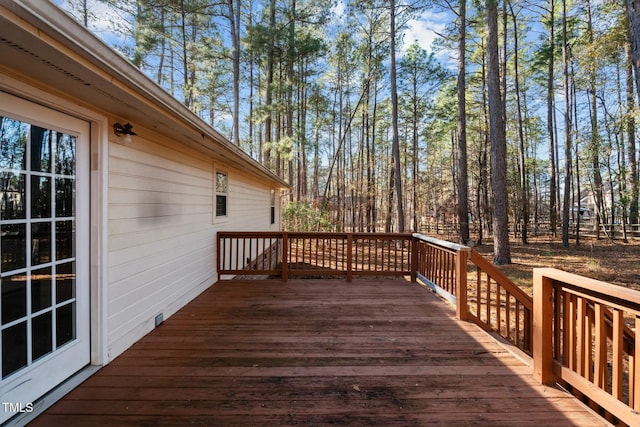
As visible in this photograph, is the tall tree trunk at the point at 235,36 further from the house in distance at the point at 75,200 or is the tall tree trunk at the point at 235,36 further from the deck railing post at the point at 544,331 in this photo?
the deck railing post at the point at 544,331

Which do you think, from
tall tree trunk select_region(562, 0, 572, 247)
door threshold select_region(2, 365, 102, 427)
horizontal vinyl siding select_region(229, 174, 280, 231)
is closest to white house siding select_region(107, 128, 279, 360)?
door threshold select_region(2, 365, 102, 427)

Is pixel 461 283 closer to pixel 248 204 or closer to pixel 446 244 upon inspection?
pixel 446 244

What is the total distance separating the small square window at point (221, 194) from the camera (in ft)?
16.4

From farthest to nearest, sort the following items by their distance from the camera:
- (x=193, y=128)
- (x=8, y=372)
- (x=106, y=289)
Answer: (x=193, y=128) < (x=106, y=289) < (x=8, y=372)

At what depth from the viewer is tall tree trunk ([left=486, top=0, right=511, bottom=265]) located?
7.28m

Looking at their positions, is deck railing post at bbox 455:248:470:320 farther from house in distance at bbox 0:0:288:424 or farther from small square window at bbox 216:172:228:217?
small square window at bbox 216:172:228:217

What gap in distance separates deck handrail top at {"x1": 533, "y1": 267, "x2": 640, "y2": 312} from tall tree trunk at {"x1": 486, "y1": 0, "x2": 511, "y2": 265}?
21.5ft

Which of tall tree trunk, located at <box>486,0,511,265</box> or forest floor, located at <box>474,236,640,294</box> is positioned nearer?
forest floor, located at <box>474,236,640,294</box>

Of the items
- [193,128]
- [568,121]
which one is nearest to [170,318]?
[193,128]

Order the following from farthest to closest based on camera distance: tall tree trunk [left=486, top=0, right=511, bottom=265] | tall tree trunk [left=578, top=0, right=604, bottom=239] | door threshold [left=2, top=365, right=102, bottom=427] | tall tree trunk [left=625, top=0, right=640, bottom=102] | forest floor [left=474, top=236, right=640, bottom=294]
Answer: tall tree trunk [left=578, top=0, right=604, bottom=239] < tall tree trunk [left=486, top=0, right=511, bottom=265] < forest floor [left=474, top=236, right=640, bottom=294] < tall tree trunk [left=625, top=0, right=640, bottom=102] < door threshold [left=2, top=365, right=102, bottom=427]

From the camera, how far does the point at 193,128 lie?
9.47ft

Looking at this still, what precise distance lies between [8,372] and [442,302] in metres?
4.19

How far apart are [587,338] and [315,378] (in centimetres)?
189

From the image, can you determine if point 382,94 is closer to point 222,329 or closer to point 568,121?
point 568,121
